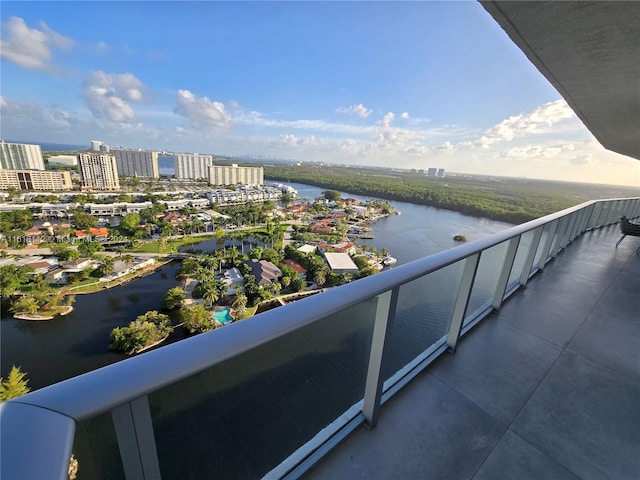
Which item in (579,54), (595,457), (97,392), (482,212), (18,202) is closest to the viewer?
(97,392)

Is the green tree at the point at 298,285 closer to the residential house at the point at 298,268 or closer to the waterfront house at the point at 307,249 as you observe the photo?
the residential house at the point at 298,268

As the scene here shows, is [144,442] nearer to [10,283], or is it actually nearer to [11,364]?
[11,364]

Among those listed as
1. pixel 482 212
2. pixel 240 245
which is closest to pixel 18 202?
pixel 240 245

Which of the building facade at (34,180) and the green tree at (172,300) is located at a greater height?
the building facade at (34,180)

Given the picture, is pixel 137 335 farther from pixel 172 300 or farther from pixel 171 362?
pixel 171 362

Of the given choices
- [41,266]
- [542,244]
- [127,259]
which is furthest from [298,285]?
[41,266]

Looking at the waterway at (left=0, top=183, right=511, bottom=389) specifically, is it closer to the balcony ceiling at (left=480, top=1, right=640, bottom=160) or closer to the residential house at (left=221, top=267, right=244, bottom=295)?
the residential house at (left=221, top=267, right=244, bottom=295)

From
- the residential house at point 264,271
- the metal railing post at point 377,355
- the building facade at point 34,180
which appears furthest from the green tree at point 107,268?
the building facade at point 34,180
